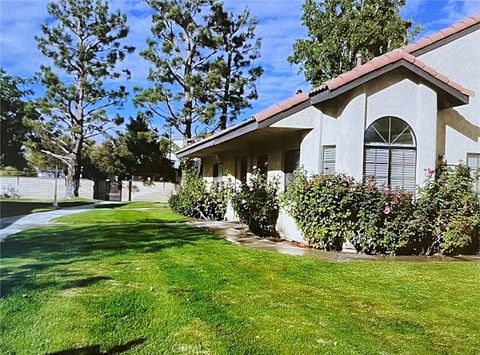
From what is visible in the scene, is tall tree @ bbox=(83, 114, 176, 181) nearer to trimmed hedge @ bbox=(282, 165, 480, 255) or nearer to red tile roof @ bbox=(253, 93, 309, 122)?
red tile roof @ bbox=(253, 93, 309, 122)

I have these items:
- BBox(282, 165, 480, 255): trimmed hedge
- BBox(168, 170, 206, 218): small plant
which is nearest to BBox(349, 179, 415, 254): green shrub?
BBox(282, 165, 480, 255): trimmed hedge

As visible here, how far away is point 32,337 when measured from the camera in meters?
3.95

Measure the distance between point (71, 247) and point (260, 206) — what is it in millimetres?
5360

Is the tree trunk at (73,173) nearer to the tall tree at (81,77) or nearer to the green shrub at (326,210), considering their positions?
the tall tree at (81,77)

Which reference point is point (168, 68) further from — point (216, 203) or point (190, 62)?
point (216, 203)

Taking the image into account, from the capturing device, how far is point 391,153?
10055 mm

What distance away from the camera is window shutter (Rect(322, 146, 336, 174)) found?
10404 mm

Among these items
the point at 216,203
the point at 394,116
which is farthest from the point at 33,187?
the point at 394,116

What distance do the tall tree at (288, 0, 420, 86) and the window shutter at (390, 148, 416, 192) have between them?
16.8m

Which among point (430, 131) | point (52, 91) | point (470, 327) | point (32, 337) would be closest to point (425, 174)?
point (430, 131)

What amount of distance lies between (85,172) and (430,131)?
33.5m

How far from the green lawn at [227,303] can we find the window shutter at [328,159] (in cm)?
289

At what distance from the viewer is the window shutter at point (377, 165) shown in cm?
998

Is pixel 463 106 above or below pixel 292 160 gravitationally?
above
